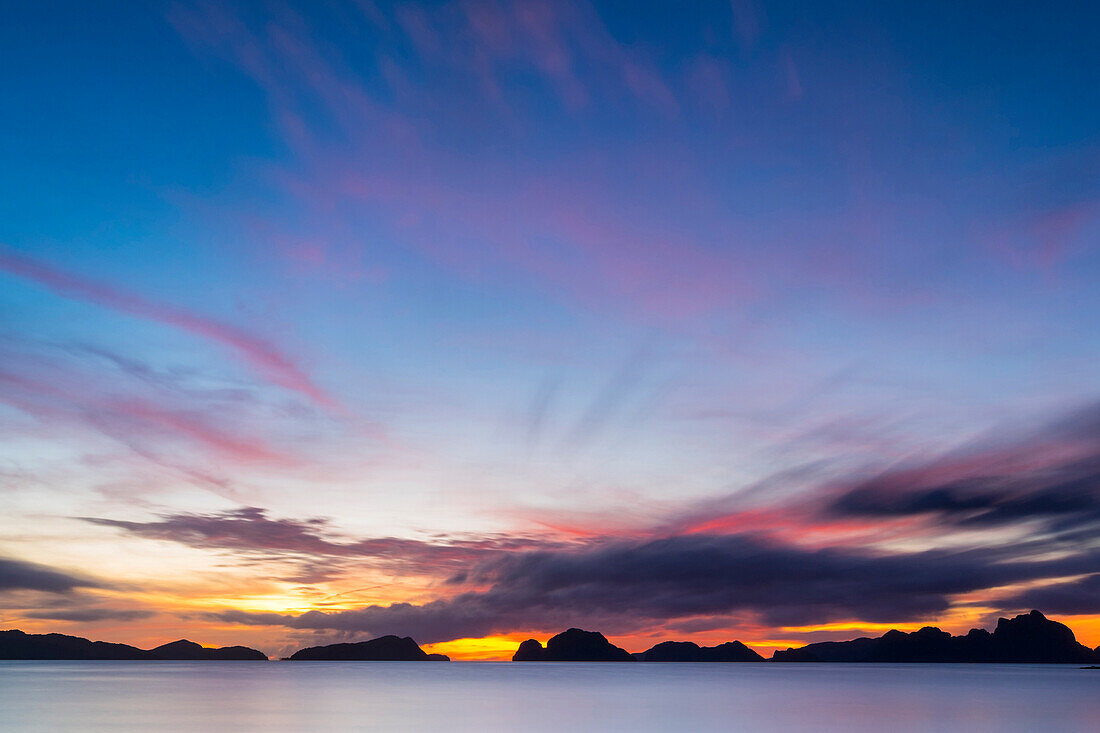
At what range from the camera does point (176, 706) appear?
94438 mm

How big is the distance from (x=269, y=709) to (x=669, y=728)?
153 ft

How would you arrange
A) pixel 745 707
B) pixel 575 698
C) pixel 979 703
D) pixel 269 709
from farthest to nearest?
pixel 575 698
pixel 979 703
pixel 745 707
pixel 269 709

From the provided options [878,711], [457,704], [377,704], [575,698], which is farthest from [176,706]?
[878,711]

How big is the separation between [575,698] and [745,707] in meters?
28.4

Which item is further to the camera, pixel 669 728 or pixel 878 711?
pixel 878 711

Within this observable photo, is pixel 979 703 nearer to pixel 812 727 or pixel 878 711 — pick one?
pixel 878 711

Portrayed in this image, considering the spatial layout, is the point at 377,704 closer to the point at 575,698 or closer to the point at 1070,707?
the point at 575,698

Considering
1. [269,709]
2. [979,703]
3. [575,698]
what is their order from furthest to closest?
[575,698] → [979,703] → [269,709]

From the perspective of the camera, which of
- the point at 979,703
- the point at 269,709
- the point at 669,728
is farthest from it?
the point at 979,703

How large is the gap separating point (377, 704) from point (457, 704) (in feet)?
33.3

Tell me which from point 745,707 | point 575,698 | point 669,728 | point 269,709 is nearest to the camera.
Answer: point 669,728

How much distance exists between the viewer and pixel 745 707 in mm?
99500

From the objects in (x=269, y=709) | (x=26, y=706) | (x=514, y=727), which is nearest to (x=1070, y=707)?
(x=514, y=727)

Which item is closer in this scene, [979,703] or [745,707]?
[745,707]
